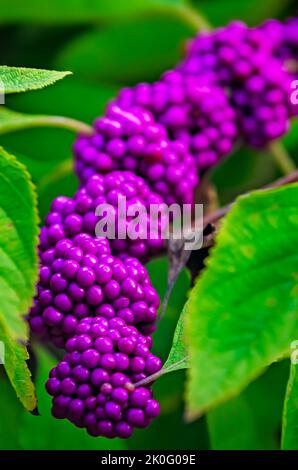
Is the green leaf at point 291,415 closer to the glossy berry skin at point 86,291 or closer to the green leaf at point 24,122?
the glossy berry skin at point 86,291

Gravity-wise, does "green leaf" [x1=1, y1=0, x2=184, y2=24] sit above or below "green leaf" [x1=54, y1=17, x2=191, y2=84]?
above

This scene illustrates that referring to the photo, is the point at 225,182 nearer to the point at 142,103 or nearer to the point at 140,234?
the point at 142,103

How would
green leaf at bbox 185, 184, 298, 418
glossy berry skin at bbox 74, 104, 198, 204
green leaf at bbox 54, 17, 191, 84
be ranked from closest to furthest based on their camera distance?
A: 1. green leaf at bbox 185, 184, 298, 418
2. glossy berry skin at bbox 74, 104, 198, 204
3. green leaf at bbox 54, 17, 191, 84

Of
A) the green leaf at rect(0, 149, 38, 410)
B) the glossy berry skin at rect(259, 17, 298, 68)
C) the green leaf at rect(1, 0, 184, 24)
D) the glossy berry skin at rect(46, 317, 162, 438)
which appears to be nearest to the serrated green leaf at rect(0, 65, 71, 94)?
the green leaf at rect(0, 149, 38, 410)

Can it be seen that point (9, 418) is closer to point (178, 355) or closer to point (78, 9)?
point (178, 355)

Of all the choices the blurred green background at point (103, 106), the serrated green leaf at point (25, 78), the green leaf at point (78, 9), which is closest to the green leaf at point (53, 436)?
the blurred green background at point (103, 106)

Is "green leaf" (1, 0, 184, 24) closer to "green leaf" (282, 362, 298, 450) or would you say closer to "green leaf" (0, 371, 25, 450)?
"green leaf" (0, 371, 25, 450)
